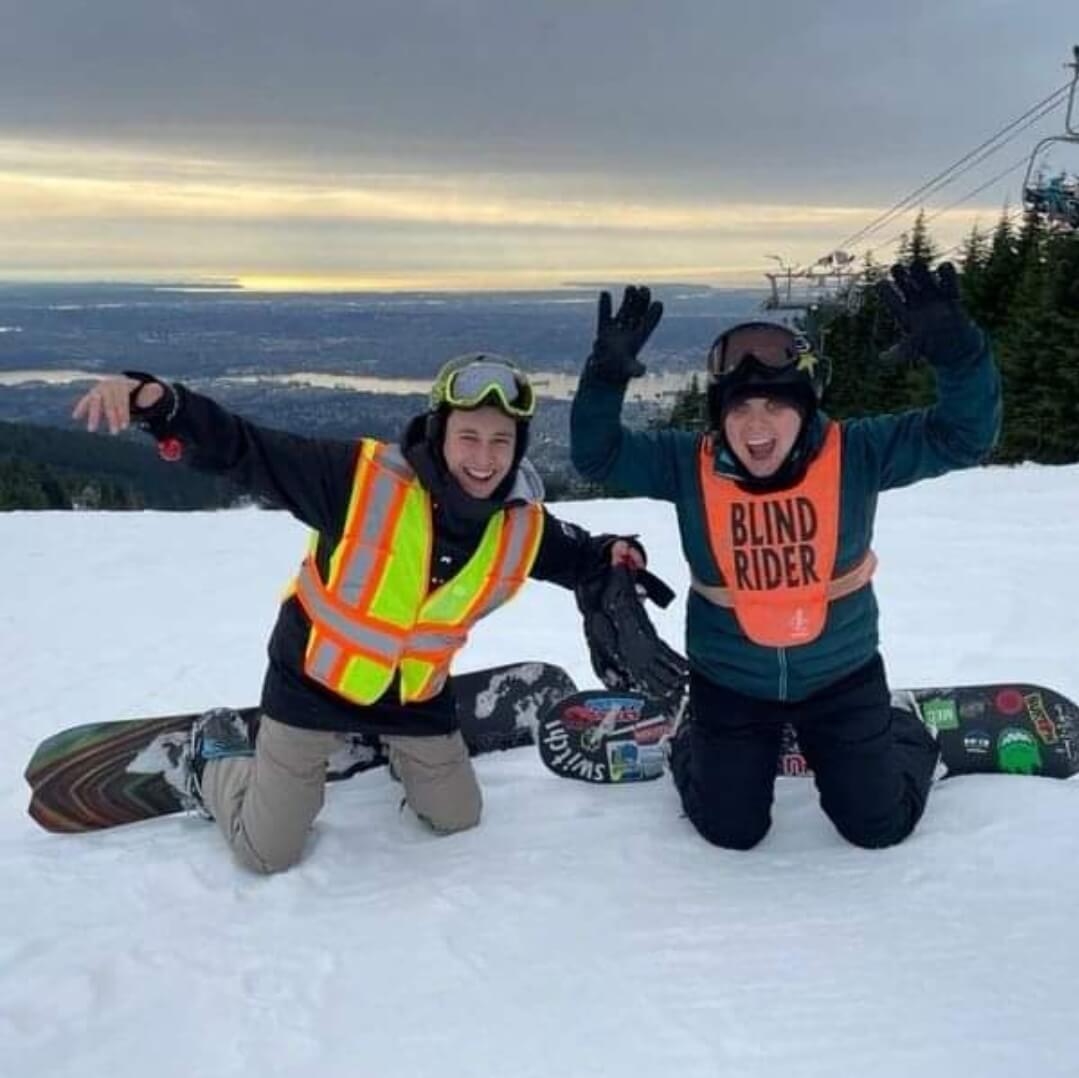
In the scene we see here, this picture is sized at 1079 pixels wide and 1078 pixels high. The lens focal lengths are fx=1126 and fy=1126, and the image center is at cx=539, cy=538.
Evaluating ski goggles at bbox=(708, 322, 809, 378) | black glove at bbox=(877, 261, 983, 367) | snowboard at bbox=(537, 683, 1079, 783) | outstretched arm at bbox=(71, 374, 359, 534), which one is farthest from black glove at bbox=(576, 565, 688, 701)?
black glove at bbox=(877, 261, 983, 367)

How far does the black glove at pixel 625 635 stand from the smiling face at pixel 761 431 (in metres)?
0.61

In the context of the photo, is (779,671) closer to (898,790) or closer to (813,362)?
(898,790)

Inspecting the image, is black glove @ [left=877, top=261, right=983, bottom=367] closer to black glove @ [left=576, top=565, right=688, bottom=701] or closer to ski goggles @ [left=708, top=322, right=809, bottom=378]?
ski goggles @ [left=708, top=322, right=809, bottom=378]

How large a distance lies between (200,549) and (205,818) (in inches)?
211

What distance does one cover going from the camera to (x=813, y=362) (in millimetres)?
3359

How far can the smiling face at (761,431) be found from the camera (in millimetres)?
3355

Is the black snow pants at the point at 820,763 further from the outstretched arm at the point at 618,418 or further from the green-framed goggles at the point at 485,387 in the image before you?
the green-framed goggles at the point at 485,387

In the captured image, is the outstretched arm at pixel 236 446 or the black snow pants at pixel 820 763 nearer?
the outstretched arm at pixel 236 446

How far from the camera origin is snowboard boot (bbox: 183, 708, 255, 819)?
3994 mm

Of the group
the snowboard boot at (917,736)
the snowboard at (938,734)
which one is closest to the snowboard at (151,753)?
the snowboard at (938,734)

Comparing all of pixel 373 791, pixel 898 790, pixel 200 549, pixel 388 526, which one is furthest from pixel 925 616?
pixel 200 549

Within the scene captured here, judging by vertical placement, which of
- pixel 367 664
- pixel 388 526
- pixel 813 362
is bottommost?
pixel 367 664

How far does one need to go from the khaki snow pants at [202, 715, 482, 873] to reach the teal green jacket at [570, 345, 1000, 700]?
936 millimetres

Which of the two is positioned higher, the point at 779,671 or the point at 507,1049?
the point at 779,671
